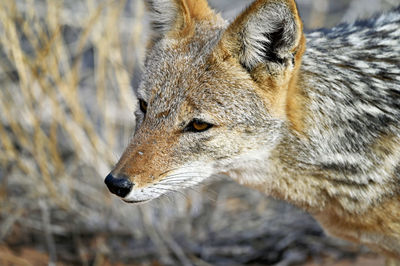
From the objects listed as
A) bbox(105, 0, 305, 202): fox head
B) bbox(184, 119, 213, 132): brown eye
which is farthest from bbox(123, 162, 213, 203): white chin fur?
bbox(184, 119, 213, 132): brown eye

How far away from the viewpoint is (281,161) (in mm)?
3135

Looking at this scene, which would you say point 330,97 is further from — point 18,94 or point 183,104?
point 18,94

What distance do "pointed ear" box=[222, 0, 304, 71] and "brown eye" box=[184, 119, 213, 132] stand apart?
45 centimetres

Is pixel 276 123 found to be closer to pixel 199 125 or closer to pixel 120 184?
pixel 199 125

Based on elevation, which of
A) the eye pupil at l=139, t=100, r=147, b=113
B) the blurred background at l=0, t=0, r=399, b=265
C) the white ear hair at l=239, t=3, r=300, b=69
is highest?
the white ear hair at l=239, t=3, r=300, b=69

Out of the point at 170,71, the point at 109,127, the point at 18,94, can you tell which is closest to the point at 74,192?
the point at 109,127

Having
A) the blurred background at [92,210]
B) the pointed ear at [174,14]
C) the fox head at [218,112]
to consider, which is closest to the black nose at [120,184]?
the fox head at [218,112]

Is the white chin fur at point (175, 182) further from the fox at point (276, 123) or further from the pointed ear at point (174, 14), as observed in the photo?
the pointed ear at point (174, 14)

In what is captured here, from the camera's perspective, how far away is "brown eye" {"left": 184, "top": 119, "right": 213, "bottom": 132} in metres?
3.00

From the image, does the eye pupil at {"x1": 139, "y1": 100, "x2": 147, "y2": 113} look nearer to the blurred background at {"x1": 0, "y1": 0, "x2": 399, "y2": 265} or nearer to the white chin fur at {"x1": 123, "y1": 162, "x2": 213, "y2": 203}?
the white chin fur at {"x1": 123, "y1": 162, "x2": 213, "y2": 203}

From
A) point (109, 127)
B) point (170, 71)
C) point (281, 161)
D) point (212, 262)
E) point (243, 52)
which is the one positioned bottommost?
point (212, 262)

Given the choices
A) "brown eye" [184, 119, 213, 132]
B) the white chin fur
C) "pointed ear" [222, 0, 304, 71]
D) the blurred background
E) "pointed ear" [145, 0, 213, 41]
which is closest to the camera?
"pointed ear" [222, 0, 304, 71]

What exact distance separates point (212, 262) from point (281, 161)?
2.36 m

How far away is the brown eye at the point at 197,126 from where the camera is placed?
300 centimetres
